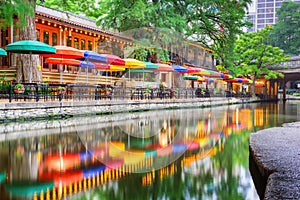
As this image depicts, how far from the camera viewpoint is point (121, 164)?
23.4ft

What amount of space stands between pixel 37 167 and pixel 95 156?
1459 mm

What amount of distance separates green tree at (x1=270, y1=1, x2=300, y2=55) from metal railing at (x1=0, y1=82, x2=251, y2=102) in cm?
4357

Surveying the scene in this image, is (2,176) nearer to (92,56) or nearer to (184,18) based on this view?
(92,56)

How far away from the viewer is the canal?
17.4 ft

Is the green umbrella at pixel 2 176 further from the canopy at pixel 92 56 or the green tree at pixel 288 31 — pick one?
the green tree at pixel 288 31

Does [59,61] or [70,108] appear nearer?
[70,108]

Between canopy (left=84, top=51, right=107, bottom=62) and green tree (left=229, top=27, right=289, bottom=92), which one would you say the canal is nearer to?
canopy (left=84, top=51, right=107, bottom=62)

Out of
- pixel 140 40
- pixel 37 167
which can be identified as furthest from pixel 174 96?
pixel 37 167

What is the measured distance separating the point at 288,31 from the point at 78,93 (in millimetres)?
60831

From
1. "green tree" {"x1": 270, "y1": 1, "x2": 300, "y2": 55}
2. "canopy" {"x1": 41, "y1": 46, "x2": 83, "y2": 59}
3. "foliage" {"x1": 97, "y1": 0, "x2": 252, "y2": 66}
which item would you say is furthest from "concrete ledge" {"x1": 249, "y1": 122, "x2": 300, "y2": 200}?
"green tree" {"x1": 270, "y1": 1, "x2": 300, "y2": 55}

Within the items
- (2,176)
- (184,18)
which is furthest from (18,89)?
(184,18)

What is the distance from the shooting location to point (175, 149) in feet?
29.3

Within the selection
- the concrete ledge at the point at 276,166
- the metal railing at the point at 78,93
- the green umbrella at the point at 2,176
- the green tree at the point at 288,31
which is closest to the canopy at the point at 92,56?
the metal railing at the point at 78,93

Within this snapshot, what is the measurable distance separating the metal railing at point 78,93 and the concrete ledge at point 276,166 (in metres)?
9.48
